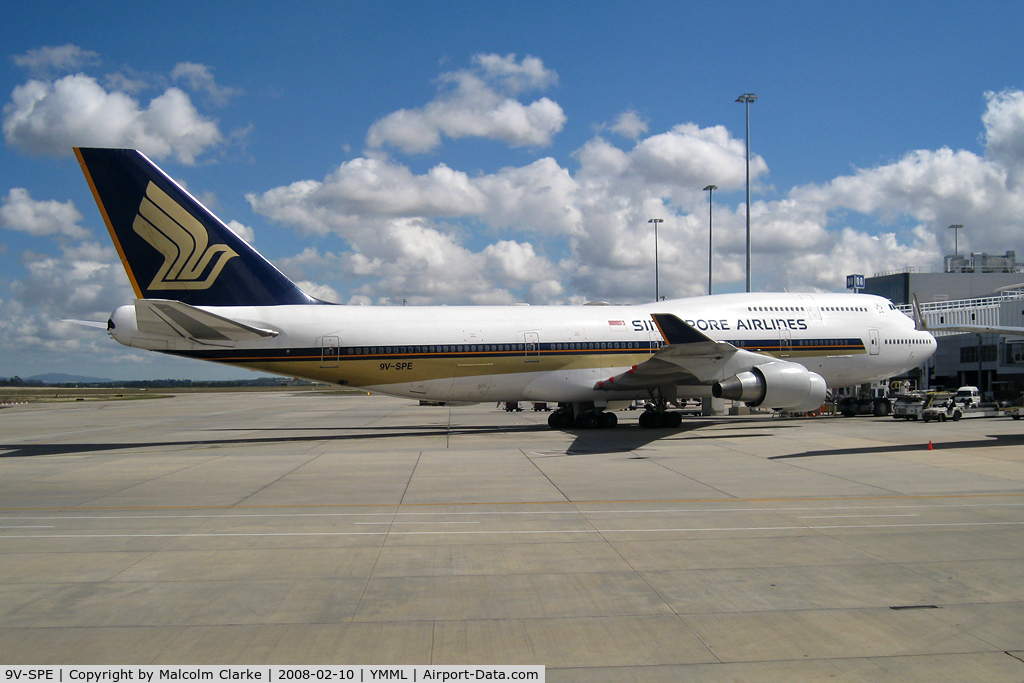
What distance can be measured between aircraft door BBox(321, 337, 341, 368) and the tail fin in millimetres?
2191

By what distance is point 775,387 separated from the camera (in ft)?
68.1

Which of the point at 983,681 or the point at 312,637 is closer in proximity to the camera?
the point at 983,681

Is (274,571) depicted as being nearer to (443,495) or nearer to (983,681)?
(443,495)

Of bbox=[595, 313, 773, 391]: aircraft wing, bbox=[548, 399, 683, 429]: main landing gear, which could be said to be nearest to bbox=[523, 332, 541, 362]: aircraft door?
bbox=[595, 313, 773, 391]: aircraft wing

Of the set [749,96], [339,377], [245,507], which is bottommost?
[245,507]

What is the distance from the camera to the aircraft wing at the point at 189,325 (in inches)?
760

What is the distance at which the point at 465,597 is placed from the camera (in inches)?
264

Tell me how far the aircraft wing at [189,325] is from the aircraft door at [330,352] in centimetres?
162

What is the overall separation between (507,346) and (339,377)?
19.2 ft

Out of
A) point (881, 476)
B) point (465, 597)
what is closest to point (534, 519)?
point (465, 597)

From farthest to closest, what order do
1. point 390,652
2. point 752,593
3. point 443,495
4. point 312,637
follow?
point 443,495
point 752,593
point 312,637
point 390,652

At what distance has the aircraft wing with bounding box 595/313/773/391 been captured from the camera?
20.0 metres

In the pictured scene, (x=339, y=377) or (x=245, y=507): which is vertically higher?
(x=339, y=377)
